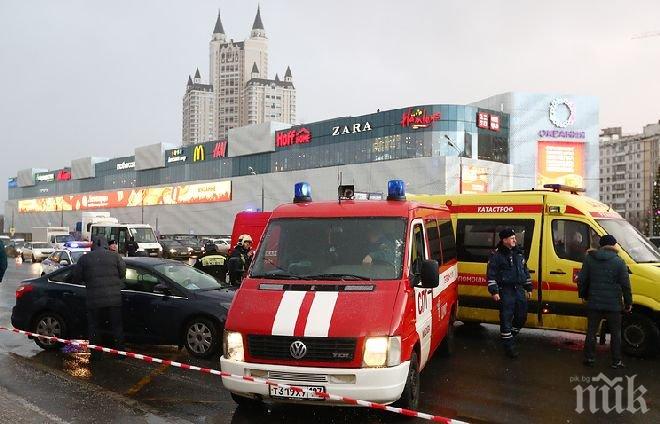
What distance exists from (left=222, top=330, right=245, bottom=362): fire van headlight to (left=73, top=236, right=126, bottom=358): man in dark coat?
10.7 ft

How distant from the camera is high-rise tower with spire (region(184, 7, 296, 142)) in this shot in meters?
182

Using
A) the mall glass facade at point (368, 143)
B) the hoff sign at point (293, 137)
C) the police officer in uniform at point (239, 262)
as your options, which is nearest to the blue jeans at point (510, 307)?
the police officer in uniform at point (239, 262)

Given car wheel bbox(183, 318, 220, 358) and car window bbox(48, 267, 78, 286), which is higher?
car window bbox(48, 267, 78, 286)

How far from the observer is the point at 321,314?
530 centimetres

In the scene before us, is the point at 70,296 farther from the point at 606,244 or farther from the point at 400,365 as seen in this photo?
the point at 606,244

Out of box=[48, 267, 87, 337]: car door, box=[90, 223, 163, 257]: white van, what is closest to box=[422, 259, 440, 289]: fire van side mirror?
box=[48, 267, 87, 337]: car door

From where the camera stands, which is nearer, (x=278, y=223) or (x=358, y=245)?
(x=358, y=245)

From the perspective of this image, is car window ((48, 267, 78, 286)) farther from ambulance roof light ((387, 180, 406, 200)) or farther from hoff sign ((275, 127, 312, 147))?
hoff sign ((275, 127, 312, 147))

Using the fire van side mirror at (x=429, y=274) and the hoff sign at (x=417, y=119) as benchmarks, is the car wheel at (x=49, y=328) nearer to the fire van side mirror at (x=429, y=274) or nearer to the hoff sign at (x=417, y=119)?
the fire van side mirror at (x=429, y=274)

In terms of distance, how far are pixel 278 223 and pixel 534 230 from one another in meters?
4.69

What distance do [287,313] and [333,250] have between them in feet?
3.29

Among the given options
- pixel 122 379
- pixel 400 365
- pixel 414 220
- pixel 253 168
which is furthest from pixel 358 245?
pixel 253 168

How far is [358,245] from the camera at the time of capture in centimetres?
610

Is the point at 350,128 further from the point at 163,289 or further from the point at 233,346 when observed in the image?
the point at 233,346
